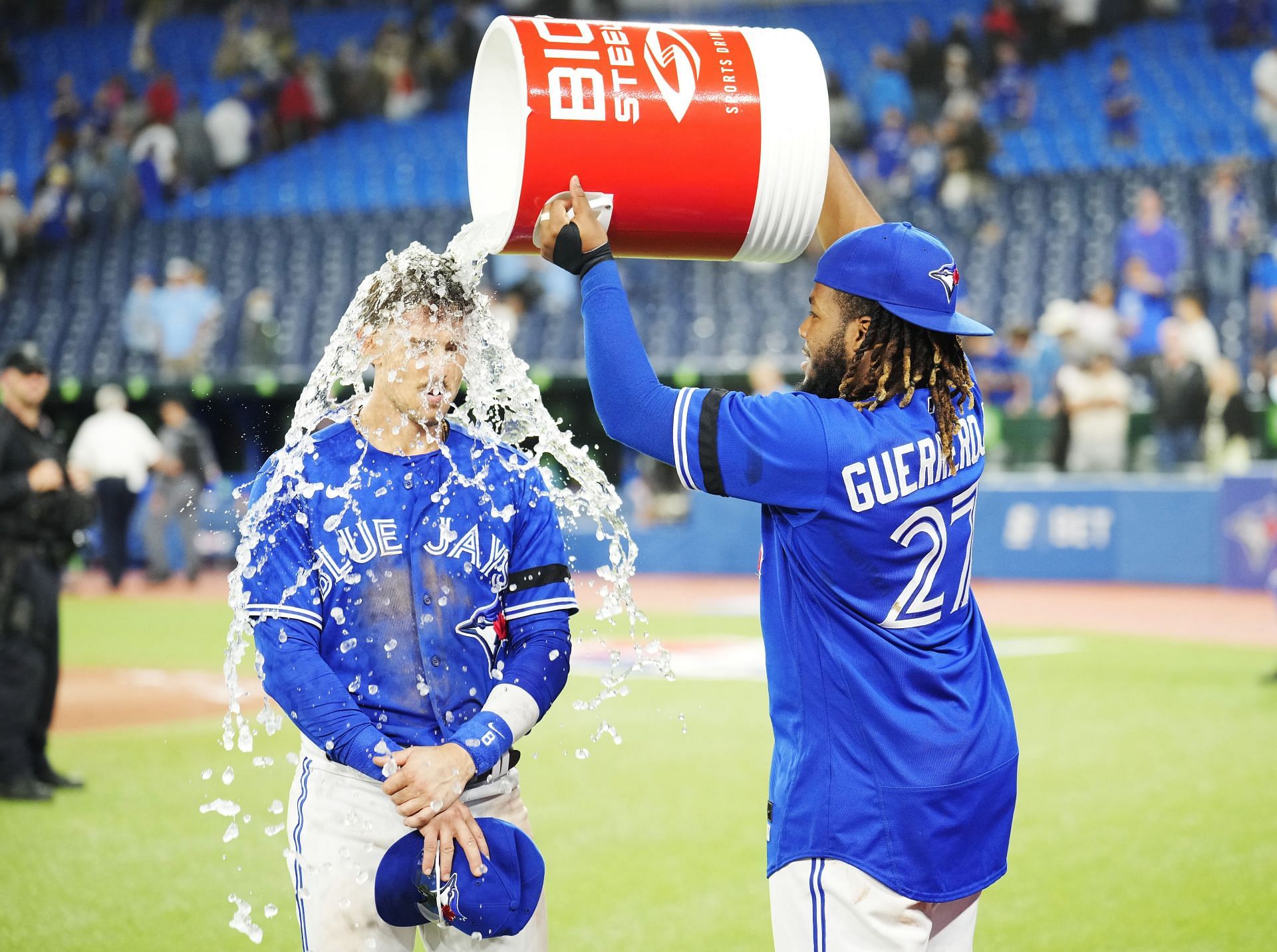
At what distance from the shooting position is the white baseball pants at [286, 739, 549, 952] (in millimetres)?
2910

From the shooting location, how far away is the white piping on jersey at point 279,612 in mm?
2941

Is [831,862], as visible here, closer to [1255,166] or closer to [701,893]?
[701,893]

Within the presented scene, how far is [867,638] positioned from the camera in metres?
2.77

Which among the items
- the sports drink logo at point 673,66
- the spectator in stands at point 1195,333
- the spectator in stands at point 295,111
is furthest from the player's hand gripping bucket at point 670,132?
the spectator in stands at point 295,111

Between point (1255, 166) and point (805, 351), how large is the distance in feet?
52.4

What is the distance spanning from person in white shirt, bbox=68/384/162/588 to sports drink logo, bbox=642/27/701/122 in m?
13.6

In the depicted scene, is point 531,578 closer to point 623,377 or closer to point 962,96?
point 623,377

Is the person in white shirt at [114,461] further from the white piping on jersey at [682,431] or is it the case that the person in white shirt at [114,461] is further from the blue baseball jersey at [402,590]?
the white piping on jersey at [682,431]

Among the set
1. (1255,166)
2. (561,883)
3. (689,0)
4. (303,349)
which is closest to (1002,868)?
(561,883)

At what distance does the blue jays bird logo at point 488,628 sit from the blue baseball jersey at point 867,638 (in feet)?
1.85

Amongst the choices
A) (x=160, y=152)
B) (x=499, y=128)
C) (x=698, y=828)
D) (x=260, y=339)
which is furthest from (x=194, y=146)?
(x=499, y=128)

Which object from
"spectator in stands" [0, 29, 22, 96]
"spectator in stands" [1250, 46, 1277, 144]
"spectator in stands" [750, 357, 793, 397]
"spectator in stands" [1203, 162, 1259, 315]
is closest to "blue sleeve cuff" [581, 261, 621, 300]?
"spectator in stands" [750, 357, 793, 397]

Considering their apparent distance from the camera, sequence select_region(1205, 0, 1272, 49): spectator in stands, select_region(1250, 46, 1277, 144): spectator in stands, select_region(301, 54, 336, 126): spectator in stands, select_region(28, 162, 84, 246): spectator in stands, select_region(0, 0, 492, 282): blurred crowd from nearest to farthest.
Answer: select_region(1250, 46, 1277, 144): spectator in stands
select_region(1205, 0, 1272, 49): spectator in stands
select_region(28, 162, 84, 246): spectator in stands
select_region(0, 0, 492, 282): blurred crowd
select_region(301, 54, 336, 126): spectator in stands

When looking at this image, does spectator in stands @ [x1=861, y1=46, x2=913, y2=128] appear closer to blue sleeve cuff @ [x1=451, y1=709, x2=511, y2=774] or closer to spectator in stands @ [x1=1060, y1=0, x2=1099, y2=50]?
spectator in stands @ [x1=1060, y1=0, x2=1099, y2=50]
